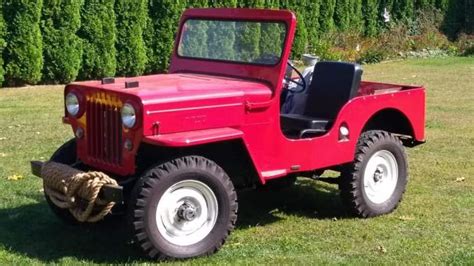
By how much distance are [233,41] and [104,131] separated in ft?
4.30

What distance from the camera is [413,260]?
5133 millimetres

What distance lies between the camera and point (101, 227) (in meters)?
5.84

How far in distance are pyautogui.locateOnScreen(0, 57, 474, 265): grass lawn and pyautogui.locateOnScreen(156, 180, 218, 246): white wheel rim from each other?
19 cm

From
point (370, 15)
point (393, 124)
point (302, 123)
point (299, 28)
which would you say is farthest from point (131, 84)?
point (370, 15)

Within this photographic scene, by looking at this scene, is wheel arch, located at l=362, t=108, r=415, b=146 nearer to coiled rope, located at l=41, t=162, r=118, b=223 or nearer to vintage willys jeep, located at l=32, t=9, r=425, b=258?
vintage willys jeep, located at l=32, t=9, r=425, b=258

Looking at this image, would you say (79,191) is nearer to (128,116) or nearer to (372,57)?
(128,116)

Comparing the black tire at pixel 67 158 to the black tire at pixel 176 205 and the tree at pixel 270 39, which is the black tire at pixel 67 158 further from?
the tree at pixel 270 39

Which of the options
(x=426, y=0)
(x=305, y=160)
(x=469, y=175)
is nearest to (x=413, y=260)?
(x=305, y=160)

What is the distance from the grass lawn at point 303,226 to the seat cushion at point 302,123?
0.71 meters

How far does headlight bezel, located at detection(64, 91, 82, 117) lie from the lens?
5.54 metres

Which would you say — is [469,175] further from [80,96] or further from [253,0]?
[253,0]

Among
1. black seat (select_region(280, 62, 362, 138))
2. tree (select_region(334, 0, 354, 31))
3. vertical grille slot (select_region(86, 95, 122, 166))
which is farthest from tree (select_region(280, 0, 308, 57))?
vertical grille slot (select_region(86, 95, 122, 166))

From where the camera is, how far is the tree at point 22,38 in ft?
44.6

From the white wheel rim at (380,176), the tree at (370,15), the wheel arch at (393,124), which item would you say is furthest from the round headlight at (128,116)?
the tree at (370,15)
